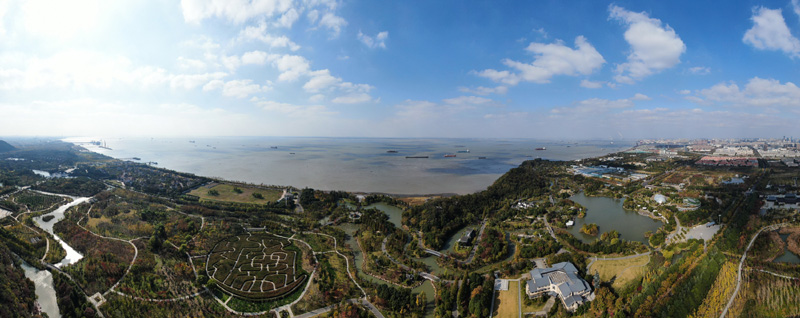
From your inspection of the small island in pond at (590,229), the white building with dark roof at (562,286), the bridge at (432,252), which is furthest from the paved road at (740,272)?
the bridge at (432,252)

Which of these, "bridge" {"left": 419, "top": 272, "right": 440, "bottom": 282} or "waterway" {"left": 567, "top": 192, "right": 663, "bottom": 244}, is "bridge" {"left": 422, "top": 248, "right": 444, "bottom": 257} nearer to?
"bridge" {"left": 419, "top": 272, "right": 440, "bottom": 282}

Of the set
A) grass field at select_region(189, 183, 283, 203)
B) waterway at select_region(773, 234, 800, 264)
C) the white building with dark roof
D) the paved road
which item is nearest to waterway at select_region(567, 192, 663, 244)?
the paved road

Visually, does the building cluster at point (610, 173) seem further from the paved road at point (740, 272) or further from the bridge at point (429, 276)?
the bridge at point (429, 276)

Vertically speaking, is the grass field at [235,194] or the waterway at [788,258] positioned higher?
the waterway at [788,258]

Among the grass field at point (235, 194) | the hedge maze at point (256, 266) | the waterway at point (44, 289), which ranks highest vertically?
the grass field at point (235, 194)

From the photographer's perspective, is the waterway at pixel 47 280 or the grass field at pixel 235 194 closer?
the waterway at pixel 47 280

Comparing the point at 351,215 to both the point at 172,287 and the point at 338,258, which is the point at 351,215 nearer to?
the point at 338,258

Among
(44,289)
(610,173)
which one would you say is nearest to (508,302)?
(44,289)

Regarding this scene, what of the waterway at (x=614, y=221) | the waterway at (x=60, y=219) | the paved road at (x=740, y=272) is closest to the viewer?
the paved road at (x=740, y=272)
